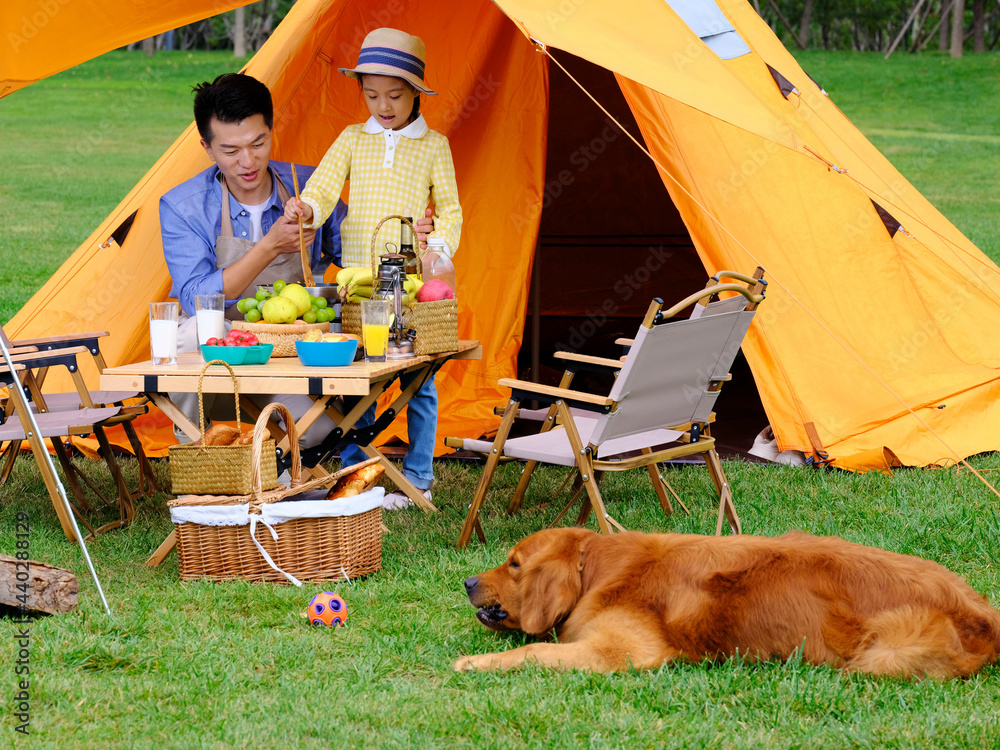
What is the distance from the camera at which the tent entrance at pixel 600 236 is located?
6.75 m

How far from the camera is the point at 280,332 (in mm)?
3619

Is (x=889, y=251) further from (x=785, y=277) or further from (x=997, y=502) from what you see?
(x=997, y=502)

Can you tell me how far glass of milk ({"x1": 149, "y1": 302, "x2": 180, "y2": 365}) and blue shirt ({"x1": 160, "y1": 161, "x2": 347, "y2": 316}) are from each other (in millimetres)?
448

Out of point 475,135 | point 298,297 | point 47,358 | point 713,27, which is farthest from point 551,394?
point 475,135

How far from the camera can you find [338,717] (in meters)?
2.47

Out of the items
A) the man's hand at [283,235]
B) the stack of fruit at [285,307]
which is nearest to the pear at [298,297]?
the stack of fruit at [285,307]

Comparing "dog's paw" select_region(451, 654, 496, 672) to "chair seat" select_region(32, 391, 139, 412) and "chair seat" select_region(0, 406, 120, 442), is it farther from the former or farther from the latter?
"chair seat" select_region(32, 391, 139, 412)

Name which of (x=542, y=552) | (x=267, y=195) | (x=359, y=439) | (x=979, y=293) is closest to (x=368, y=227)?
(x=267, y=195)

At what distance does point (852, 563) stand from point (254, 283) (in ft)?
7.93

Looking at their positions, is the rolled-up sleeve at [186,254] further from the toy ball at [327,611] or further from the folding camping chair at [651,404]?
the toy ball at [327,611]

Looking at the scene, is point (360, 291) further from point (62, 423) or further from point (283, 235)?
point (62, 423)

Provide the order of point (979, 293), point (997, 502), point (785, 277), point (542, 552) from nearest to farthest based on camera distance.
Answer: point (542, 552)
point (997, 502)
point (785, 277)
point (979, 293)

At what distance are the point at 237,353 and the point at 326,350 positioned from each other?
27 centimetres

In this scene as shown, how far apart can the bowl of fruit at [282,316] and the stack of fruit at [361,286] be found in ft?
0.36
